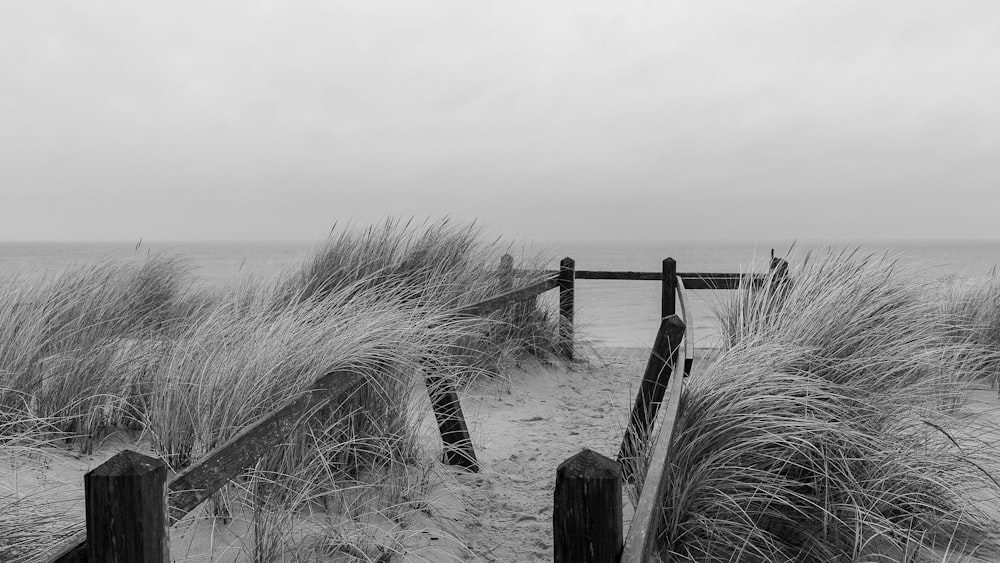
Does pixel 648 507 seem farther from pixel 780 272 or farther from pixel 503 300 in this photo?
pixel 780 272

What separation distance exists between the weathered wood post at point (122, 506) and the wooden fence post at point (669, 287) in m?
7.00

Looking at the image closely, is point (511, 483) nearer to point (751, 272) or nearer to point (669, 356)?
point (669, 356)

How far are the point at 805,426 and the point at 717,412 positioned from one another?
40cm

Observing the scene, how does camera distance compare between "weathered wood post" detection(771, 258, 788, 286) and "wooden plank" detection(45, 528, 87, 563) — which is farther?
"weathered wood post" detection(771, 258, 788, 286)

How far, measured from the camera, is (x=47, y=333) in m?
4.94

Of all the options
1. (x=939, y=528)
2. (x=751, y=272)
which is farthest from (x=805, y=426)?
(x=751, y=272)

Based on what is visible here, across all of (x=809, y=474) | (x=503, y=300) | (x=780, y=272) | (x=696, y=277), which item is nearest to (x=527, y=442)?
(x=503, y=300)

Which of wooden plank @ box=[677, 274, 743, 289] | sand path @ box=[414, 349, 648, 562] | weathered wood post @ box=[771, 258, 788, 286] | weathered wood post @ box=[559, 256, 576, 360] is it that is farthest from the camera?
weathered wood post @ box=[559, 256, 576, 360]

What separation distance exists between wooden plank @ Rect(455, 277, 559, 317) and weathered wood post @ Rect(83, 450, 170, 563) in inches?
129

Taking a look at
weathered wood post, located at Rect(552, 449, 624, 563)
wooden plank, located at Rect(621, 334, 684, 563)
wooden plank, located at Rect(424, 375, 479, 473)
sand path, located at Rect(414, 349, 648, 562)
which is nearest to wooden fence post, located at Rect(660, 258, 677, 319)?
sand path, located at Rect(414, 349, 648, 562)

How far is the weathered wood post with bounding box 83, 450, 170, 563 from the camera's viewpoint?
140cm

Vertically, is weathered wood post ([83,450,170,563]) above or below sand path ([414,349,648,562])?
above

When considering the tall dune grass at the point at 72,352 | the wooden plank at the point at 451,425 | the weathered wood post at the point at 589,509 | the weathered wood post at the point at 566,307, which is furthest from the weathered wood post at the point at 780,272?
the tall dune grass at the point at 72,352

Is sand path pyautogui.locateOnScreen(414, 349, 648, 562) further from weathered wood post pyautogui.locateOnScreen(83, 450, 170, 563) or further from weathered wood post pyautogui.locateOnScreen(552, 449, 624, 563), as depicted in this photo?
weathered wood post pyautogui.locateOnScreen(83, 450, 170, 563)
